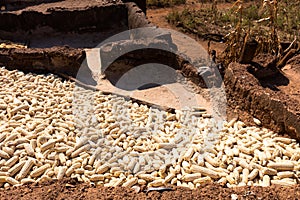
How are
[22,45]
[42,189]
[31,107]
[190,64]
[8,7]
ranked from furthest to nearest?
[8,7], [22,45], [190,64], [31,107], [42,189]

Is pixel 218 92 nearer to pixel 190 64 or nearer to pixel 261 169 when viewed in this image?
pixel 190 64

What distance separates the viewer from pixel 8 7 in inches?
412

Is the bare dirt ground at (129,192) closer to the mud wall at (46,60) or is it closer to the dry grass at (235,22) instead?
the mud wall at (46,60)

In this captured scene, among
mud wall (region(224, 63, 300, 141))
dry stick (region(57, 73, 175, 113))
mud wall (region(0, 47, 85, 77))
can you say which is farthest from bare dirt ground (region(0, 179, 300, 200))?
mud wall (region(0, 47, 85, 77))

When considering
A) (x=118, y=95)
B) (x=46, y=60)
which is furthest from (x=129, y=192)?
(x=46, y=60)

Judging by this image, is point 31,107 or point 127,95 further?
point 127,95

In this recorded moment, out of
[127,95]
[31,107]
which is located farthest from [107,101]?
[31,107]

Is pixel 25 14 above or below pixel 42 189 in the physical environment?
above

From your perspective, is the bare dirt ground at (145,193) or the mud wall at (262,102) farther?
the mud wall at (262,102)

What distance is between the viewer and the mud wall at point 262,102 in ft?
15.7

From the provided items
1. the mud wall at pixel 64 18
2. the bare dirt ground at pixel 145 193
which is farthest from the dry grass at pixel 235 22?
the bare dirt ground at pixel 145 193

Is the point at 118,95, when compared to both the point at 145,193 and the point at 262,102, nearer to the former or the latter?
the point at 262,102

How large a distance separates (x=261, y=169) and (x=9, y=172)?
2.90 m

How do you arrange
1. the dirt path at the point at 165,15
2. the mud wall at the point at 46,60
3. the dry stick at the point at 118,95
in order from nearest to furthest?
the dry stick at the point at 118,95 < the mud wall at the point at 46,60 < the dirt path at the point at 165,15
